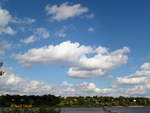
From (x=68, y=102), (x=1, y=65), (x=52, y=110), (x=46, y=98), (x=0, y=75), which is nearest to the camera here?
(x=0, y=75)

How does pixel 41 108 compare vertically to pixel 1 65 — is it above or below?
below

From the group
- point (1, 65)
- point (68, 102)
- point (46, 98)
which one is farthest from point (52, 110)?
point (68, 102)

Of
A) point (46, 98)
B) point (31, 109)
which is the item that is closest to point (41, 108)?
point (31, 109)

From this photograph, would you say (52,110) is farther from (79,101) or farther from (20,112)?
(79,101)

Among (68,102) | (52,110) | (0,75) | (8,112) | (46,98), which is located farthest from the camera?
(68,102)

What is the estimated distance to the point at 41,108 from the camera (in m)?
23.3

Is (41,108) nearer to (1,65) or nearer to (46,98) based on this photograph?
(1,65)

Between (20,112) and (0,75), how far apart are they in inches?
208

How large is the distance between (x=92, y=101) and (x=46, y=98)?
6549 centimetres

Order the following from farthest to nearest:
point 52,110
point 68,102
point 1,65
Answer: point 68,102
point 52,110
point 1,65

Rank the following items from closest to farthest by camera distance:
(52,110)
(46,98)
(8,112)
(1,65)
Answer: (1,65) → (8,112) → (52,110) → (46,98)

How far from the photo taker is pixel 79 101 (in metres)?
195

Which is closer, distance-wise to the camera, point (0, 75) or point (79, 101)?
point (0, 75)

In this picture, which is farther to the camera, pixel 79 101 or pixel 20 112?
pixel 79 101
